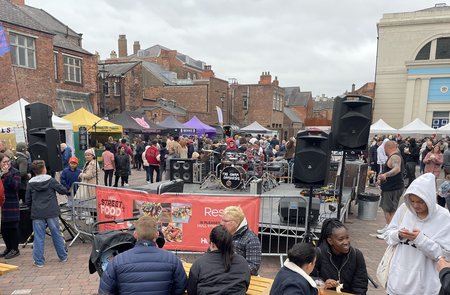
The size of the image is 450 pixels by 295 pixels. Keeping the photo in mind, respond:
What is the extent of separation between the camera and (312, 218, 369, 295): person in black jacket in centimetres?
280

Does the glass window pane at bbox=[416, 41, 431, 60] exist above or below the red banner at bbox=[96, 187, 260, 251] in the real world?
above

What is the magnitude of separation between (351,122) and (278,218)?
2341 millimetres

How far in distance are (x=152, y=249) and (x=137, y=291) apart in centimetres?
33

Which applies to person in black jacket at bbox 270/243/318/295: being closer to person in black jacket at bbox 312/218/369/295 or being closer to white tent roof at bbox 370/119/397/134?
person in black jacket at bbox 312/218/369/295

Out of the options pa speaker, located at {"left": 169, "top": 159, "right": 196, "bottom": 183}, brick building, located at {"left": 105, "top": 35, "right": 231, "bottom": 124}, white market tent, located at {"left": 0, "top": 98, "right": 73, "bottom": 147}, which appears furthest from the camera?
brick building, located at {"left": 105, "top": 35, "right": 231, "bottom": 124}

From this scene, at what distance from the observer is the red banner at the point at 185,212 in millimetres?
5000

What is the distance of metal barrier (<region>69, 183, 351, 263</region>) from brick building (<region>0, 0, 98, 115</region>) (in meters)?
9.48

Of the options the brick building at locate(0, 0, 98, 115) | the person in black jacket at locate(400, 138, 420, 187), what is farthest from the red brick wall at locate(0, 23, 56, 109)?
the person in black jacket at locate(400, 138, 420, 187)

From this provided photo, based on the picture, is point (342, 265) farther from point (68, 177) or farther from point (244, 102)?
point (244, 102)

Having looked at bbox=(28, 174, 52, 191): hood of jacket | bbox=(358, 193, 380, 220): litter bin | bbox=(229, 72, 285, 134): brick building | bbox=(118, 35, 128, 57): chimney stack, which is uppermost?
bbox=(118, 35, 128, 57): chimney stack

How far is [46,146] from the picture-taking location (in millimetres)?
5793

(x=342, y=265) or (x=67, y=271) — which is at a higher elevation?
(x=342, y=265)

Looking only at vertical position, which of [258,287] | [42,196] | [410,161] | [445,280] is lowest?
[258,287]

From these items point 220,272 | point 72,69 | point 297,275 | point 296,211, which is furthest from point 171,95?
point 297,275
